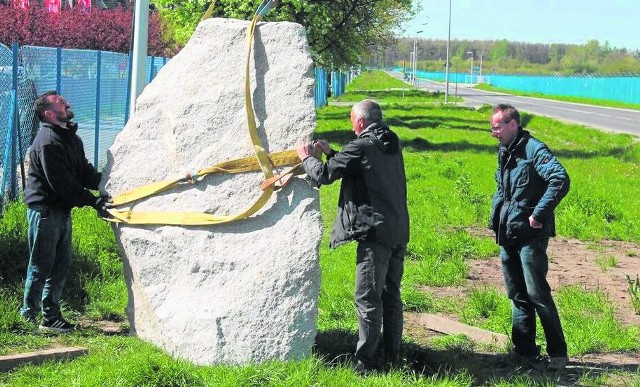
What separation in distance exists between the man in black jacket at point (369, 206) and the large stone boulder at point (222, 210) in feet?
0.97

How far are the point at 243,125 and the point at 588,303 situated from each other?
369 centimetres

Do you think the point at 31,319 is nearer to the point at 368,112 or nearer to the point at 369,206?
the point at 369,206

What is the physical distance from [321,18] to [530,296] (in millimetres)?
19222

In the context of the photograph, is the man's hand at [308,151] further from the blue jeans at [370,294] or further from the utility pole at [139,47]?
the utility pole at [139,47]

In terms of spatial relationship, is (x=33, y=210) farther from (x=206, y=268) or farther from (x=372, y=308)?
(x=372, y=308)

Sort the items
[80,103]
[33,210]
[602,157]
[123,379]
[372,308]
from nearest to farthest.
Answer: [123,379]
[372,308]
[33,210]
[80,103]
[602,157]

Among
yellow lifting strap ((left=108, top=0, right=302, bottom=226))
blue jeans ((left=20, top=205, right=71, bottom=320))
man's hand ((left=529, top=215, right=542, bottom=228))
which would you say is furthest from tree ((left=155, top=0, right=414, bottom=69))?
man's hand ((left=529, top=215, right=542, bottom=228))

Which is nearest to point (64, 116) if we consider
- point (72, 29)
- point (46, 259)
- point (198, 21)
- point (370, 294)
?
point (46, 259)

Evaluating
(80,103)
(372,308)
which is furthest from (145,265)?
(80,103)

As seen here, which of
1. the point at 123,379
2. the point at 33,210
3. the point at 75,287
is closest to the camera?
the point at 123,379

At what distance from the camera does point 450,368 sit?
243 inches

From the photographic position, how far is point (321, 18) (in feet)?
80.7

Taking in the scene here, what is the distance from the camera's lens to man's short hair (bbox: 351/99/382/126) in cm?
588

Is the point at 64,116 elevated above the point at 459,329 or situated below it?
above
